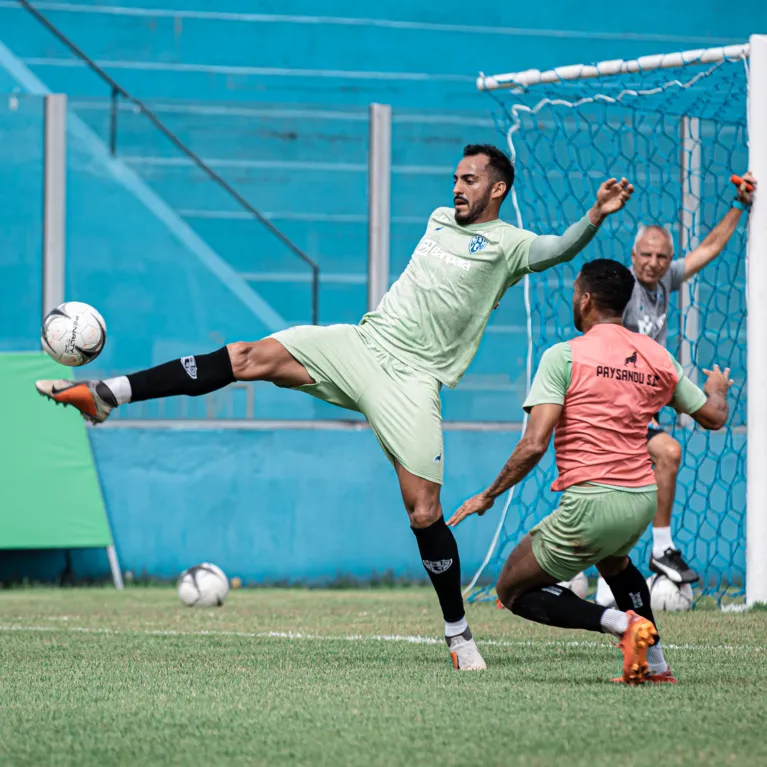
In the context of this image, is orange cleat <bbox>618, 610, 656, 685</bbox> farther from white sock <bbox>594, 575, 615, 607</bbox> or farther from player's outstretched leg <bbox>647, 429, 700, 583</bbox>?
player's outstretched leg <bbox>647, 429, 700, 583</bbox>

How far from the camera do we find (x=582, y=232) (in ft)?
15.5

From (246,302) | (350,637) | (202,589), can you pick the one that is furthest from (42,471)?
(350,637)

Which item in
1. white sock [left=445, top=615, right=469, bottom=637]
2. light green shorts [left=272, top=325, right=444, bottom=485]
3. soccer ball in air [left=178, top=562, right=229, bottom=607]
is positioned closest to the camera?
A: white sock [left=445, top=615, right=469, bottom=637]

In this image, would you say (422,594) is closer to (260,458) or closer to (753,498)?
(260,458)

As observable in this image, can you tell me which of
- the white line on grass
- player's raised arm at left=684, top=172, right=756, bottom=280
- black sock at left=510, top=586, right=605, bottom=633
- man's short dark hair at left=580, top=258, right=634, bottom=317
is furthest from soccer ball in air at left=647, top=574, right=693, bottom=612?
man's short dark hair at left=580, top=258, right=634, bottom=317

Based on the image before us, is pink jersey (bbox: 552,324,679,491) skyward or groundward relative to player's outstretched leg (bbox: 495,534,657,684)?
skyward

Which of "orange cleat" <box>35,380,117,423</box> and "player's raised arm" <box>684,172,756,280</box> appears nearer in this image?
"orange cleat" <box>35,380,117,423</box>

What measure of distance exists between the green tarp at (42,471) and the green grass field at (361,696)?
2305mm

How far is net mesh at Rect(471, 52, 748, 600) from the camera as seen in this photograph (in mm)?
9133

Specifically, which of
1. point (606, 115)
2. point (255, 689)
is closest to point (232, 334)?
point (606, 115)

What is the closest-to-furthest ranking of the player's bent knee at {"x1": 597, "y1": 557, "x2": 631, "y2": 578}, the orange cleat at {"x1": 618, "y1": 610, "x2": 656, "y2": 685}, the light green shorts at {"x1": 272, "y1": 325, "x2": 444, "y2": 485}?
1. the orange cleat at {"x1": 618, "y1": 610, "x2": 656, "y2": 685}
2. the player's bent knee at {"x1": 597, "y1": 557, "x2": 631, "y2": 578}
3. the light green shorts at {"x1": 272, "y1": 325, "x2": 444, "y2": 485}

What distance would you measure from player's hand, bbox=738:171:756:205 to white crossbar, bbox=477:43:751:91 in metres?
0.71

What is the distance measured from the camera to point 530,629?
20.6ft

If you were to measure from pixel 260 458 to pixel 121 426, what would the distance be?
38.7 inches
